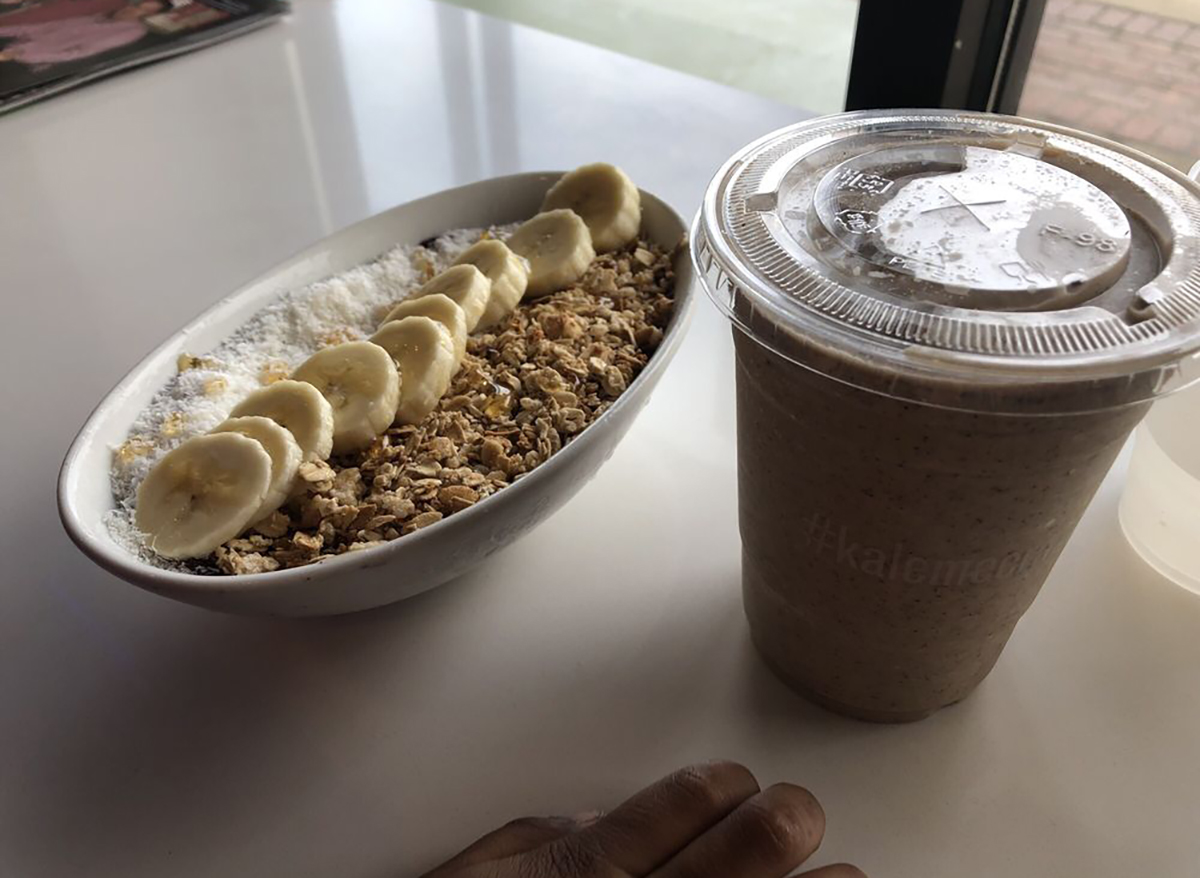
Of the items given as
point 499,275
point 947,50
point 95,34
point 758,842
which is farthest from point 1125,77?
point 95,34

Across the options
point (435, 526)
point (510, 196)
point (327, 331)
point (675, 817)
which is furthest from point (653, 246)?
point (675, 817)

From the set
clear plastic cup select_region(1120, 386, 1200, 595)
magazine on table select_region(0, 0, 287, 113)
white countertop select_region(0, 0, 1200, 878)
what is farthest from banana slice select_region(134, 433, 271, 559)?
magazine on table select_region(0, 0, 287, 113)

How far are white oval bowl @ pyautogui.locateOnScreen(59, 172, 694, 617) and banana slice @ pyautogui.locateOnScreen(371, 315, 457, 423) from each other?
120mm

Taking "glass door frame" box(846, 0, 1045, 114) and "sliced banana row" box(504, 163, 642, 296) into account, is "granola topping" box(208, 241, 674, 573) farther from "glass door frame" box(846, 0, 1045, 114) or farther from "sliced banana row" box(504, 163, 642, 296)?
"glass door frame" box(846, 0, 1045, 114)

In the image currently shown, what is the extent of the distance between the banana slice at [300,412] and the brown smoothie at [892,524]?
10.6 inches

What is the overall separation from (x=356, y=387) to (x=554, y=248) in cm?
23

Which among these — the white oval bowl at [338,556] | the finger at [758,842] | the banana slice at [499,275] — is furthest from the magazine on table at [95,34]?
the finger at [758,842]

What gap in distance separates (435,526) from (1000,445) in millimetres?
301

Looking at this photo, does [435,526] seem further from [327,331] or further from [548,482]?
[327,331]

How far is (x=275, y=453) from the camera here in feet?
1.99

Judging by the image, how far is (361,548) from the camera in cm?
57

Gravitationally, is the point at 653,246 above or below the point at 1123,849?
above

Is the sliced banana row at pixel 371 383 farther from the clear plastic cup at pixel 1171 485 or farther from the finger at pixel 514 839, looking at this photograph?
the clear plastic cup at pixel 1171 485

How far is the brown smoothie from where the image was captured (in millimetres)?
446
